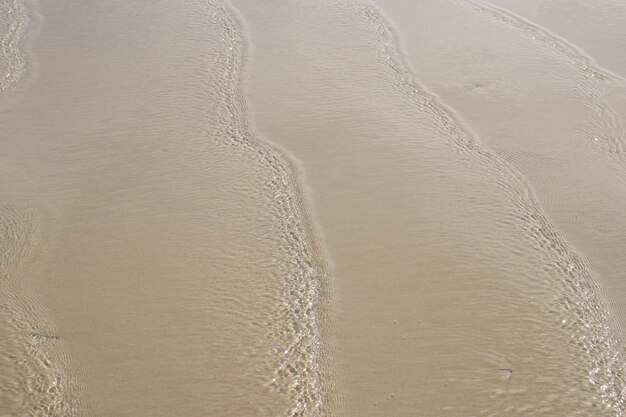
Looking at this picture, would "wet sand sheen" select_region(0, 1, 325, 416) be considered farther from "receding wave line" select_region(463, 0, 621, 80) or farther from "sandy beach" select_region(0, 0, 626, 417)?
"receding wave line" select_region(463, 0, 621, 80)

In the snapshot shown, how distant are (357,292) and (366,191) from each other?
1.48m

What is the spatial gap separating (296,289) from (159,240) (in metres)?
1.43

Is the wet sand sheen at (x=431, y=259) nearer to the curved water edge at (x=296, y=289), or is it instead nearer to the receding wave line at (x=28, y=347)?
the curved water edge at (x=296, y=289)

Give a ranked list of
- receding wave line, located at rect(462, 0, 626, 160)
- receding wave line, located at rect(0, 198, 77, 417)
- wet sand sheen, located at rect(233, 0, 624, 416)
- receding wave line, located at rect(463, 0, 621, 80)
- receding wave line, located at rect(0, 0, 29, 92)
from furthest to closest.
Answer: receding wave line, located at rect(463, 0, 621, 80) < receding wave line, located at rect(0, 0, 29, 92) < receding wave line, located at rect(462, 0, 626, 160) < wet sand sheen, located at rect(233, 0, 624, 416) < receding wave line, located at rect(0, 198, 77, 417)

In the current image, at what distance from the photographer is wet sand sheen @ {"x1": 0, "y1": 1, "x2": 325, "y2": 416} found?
5.16m

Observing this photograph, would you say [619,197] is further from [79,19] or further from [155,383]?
[79,19]

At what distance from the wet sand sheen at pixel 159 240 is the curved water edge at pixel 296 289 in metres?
0.01

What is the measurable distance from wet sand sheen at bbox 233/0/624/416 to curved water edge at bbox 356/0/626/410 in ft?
0.05

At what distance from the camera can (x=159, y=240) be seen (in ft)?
21.3

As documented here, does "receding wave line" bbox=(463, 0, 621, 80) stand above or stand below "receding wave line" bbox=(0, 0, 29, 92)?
above

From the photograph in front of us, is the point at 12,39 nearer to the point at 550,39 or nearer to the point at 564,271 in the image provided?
the point at 550,39

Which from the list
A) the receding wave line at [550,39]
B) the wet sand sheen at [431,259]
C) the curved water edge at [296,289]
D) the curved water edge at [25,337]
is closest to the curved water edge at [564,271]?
the wet sand sheen at [431,259]

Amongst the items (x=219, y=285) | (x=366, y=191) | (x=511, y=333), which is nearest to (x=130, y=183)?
(x=219, y=285)

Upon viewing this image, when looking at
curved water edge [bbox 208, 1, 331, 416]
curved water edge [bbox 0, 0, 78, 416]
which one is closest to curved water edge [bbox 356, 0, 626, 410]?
curved water edge [bbox 208, 1, 331, 416]
